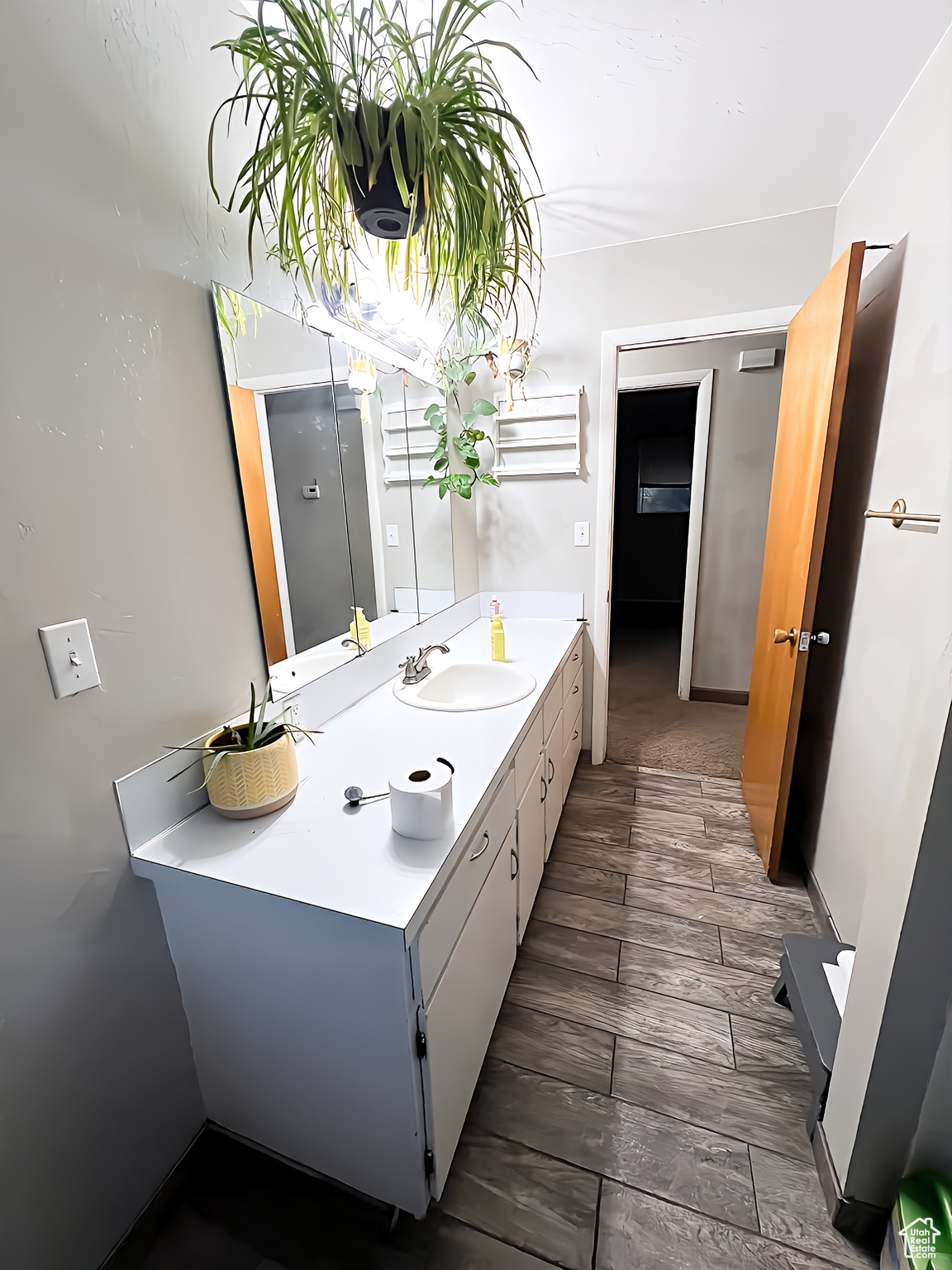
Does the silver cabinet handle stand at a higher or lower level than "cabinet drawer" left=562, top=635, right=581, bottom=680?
lower

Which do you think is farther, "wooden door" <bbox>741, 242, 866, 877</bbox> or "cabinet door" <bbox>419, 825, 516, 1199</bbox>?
"wooden door" <bbox>741, 242, 866, 877</bbox>

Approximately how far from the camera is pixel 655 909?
1.79 metres

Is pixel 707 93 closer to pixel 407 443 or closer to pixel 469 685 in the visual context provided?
pixel 407 443

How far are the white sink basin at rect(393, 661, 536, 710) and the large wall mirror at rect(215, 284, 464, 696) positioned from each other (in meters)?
0.21

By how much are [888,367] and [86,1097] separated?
2437 mm

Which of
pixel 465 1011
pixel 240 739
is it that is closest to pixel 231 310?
pixel 240 739

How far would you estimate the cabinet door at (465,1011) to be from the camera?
3.05 ft

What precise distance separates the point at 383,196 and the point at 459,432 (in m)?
1.41

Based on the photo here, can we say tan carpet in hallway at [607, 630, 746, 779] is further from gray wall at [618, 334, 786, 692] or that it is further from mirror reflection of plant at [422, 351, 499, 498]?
mirror reflection of plant at [422, 351, 499, 498]

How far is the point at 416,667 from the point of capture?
1.81 m

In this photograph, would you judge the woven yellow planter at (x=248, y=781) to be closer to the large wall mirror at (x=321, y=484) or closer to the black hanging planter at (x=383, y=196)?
the large wall mirror at (x=321, y=484)

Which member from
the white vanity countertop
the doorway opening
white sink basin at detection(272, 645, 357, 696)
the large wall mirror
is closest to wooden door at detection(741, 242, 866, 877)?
the doorway opening

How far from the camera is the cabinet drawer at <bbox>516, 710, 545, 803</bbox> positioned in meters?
1.43

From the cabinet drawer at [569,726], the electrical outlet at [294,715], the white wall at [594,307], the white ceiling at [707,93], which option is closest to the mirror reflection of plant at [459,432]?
the white wall at [594,307]
